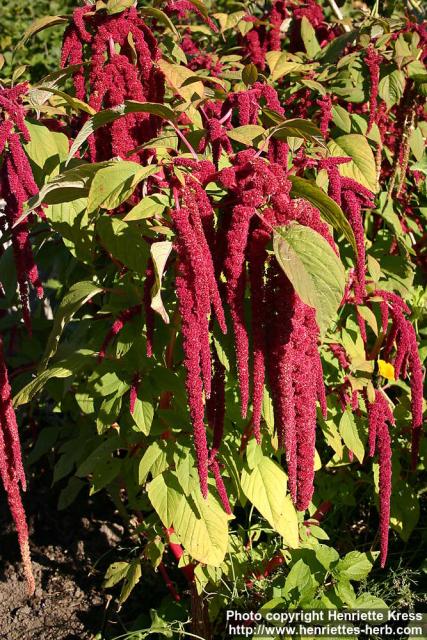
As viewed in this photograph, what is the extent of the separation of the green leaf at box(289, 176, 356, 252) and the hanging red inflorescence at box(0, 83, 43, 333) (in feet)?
1.91

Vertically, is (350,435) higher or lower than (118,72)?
lower

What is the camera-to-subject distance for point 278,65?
203 centimetres

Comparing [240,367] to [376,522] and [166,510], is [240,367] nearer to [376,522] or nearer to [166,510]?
[166,510]

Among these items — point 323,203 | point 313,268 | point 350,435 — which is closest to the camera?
point 313,268

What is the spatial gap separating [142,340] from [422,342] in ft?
3.80

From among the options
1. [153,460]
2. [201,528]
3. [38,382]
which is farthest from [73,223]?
[201,528]

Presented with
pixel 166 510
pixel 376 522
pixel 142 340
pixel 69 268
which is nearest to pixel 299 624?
pixel 166 510

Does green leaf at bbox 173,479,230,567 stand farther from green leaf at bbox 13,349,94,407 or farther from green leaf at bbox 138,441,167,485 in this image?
green leaf at bbox 13,349,94,407

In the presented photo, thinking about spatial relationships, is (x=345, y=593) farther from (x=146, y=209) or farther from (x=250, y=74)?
(x=250, y=74)

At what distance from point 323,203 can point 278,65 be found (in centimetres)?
95

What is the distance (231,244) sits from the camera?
1.16 meters

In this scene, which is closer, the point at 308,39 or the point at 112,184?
the point at 112,184

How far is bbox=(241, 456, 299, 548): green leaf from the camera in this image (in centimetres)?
186

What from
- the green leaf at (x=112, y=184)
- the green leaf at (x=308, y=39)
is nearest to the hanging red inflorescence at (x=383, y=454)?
the green leaf at (x=112, y=184)
